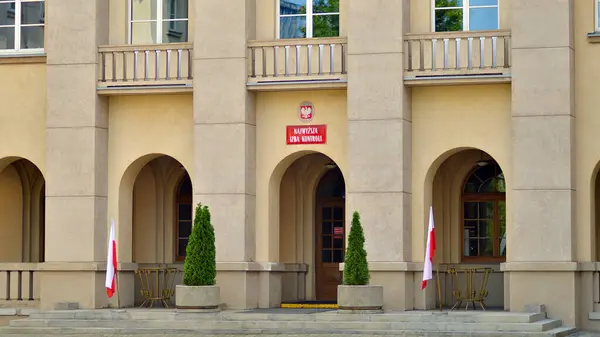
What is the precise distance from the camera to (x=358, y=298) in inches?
1088

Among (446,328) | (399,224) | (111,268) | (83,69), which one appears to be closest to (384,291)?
(399,224)

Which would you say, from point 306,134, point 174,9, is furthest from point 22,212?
point 306,134

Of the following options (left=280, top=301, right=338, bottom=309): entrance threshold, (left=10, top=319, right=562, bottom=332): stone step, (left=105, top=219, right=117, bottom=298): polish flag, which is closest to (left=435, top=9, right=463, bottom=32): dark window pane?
(left=280, top=301, right=338, bottom=309): entrance threshold

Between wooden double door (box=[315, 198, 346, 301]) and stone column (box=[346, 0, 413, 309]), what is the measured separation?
3.81m

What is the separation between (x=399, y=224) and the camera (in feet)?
97.3

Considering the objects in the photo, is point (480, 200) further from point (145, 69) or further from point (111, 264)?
point (111, 264)

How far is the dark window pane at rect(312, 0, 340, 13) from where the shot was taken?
102 ft

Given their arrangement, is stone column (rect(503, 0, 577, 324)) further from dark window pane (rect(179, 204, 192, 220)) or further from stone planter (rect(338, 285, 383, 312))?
dark window pane (rect(179, 204, 192, 220))

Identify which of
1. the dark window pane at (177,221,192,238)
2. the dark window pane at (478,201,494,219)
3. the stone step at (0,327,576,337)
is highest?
the dark window pane at (478,201,494,219)

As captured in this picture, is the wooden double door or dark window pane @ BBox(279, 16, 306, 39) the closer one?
dark window pane @ BBox(279, 16, 306, 39)

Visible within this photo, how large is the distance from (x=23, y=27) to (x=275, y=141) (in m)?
5.99

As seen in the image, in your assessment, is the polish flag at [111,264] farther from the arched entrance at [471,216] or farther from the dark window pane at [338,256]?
the arched entrance at [471,216]

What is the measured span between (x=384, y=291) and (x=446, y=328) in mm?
3158

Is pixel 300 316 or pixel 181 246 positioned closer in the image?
pixel 300 316
